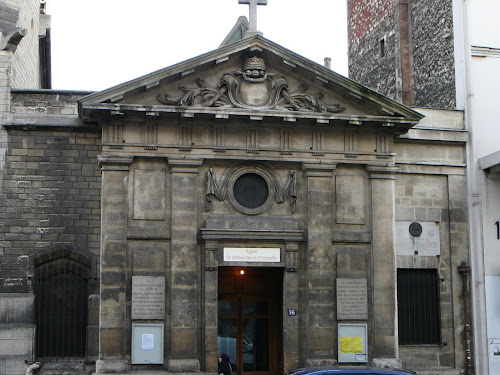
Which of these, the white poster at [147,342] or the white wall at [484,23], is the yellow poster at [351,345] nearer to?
the white poster at [147,342]

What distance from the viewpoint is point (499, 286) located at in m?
21.7

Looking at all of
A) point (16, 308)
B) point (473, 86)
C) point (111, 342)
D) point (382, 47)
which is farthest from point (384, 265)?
point (382, 47)

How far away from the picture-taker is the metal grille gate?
19812 mm

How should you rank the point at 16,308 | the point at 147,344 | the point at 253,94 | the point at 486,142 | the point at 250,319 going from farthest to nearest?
the point at 486,142 < the point at 250,319 < the point at 253,94 < the point at 16,308 < the point at 147,344

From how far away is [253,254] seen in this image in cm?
1992

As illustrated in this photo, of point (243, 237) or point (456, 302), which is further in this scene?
point (456, 302)

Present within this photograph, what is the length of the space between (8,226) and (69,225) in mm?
1461

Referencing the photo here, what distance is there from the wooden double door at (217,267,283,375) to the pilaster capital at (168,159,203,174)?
3.05m

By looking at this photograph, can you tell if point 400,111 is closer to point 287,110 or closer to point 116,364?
point 287,110

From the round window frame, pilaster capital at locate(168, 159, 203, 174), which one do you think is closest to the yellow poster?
the round window frame

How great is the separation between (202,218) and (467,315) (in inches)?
295

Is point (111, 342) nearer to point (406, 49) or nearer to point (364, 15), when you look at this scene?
point (406, 49)

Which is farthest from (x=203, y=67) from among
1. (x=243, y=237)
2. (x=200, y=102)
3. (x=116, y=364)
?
(x=116, y=364)

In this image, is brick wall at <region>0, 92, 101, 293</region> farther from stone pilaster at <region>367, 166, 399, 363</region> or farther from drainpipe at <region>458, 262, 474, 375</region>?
drainpipe at <region>458, 262, 474, 375</region>
